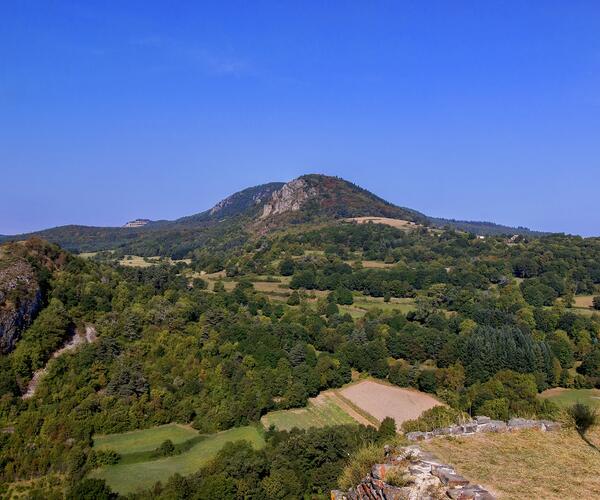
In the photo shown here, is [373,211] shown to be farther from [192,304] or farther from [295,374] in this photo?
[295,374]

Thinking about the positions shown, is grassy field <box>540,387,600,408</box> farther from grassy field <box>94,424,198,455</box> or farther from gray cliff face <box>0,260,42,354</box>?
gray cliff face <box>0,260,42,354</box>

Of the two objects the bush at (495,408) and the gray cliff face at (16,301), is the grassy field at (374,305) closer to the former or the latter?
the bush at (495,408)

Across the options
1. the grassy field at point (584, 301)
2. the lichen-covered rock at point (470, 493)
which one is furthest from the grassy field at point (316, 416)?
the grassy field at point (584, 301)

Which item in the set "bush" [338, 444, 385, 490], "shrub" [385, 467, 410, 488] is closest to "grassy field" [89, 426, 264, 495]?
"bush" [338, 444, 385, 490]

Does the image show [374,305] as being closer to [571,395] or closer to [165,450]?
[571,395]

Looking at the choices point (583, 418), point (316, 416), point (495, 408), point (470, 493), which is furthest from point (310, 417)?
point (470, 493)
